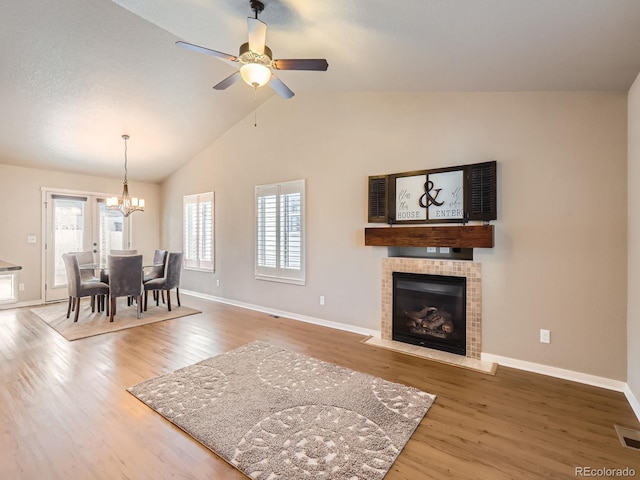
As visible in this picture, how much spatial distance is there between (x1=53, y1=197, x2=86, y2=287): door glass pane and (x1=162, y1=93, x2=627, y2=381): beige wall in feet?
16.3

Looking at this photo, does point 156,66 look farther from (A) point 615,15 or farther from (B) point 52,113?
(A) point 615,15

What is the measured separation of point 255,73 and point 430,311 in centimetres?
315

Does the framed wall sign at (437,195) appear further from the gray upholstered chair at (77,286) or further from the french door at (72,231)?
the french door at (72,231)

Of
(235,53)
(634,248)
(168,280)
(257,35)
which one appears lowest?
(168,280)

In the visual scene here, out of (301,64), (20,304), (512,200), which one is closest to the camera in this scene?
(301,64)

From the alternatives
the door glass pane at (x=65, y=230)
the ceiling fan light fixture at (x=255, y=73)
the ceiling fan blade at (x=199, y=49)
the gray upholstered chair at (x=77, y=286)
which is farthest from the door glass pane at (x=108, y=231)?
the ceiling fan light fixture at (x=255, y=73)

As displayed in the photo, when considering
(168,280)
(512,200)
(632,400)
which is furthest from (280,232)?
(632,400)

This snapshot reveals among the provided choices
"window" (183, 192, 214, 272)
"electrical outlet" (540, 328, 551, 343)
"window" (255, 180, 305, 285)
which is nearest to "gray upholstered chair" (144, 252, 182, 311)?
"window" (183, 192, 214, 272)

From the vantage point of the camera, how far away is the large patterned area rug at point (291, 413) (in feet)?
6.05

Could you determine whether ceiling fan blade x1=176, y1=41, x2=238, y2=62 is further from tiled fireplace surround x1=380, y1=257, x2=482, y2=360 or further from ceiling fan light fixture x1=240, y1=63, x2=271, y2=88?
tiled fireplace surround x1=380, y1=257, x2=482, y2=360

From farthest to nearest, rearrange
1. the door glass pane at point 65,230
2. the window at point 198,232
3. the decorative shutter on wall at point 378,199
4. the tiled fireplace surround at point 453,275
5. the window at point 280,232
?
the window at point 198,232 < the door glass pane at point 65,230 < the window at point 280,232 < the decorative shutter on wall at point 378,199 < the tiled fireplace surround at point 453,275

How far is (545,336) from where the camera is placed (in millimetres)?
3039

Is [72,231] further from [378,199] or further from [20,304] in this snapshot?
[378,199]

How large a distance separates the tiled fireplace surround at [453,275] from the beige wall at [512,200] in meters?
0.09
